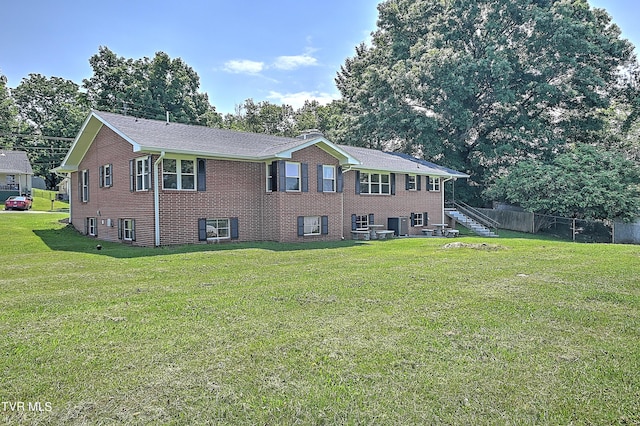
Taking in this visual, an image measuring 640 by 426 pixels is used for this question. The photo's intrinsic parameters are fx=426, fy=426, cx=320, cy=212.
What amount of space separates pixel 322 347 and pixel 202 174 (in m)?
12.4

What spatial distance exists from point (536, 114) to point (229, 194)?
84.0 ft

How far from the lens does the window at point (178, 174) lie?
15.1m

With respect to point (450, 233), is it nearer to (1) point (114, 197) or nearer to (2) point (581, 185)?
(2) point (581, 185)

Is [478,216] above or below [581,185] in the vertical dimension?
below

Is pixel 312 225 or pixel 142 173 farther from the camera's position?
pixel 312 225

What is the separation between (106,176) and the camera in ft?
59.8

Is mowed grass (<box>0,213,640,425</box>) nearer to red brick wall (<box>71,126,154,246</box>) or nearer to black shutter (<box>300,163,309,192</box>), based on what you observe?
red brick wall (<box>71,126,154,246</box>)

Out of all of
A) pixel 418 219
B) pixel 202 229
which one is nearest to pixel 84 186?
pixel 202 229

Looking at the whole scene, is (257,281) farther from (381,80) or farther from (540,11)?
(540,11)

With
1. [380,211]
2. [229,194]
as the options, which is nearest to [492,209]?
[380,211]

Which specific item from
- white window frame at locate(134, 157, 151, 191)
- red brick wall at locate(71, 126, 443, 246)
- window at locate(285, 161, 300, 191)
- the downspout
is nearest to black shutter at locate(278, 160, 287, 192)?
window at locate(285, 161, 300, 191)

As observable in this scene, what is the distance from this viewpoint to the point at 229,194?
16.8 meters

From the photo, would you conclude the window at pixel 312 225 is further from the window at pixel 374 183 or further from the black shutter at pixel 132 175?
the black shutter at pixel 132 175

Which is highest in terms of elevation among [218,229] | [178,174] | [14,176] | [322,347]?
[14,176]
